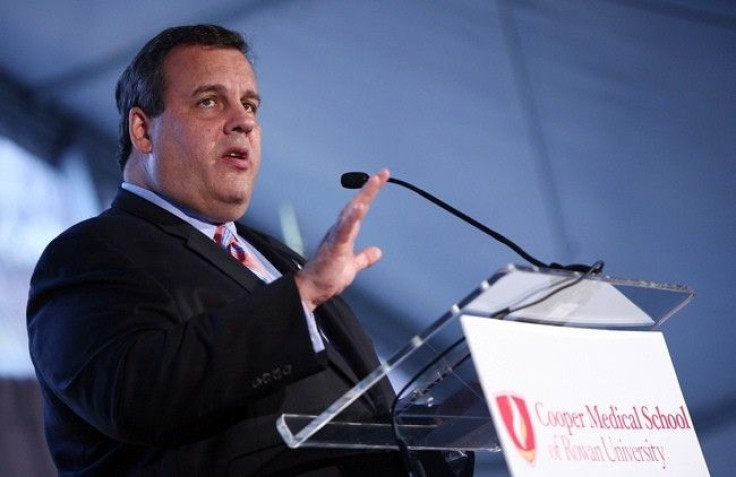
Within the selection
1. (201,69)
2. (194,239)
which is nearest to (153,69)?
(201,69)

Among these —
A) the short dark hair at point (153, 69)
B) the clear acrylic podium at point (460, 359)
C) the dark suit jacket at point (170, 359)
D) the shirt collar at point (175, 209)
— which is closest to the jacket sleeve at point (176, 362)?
the dark suit jacket at point (170, 359)

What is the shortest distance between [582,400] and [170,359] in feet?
1.72

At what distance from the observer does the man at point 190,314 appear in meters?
1.32

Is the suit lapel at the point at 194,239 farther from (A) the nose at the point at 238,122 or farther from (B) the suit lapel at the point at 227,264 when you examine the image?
(A) the nose at the point at 238,122

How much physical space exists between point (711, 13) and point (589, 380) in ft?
9.72

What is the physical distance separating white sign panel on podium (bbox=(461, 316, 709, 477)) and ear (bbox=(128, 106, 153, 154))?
1.03 m

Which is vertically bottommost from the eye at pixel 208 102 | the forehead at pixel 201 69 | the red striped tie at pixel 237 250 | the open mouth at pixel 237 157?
the red striped tie at pixel 237 250

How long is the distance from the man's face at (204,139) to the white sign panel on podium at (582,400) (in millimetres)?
832

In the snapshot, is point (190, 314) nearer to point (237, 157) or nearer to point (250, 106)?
point (237, 157)

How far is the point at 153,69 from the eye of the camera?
6.55 feet

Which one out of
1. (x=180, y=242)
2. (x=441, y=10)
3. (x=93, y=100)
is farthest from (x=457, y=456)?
(x=441, y=10)

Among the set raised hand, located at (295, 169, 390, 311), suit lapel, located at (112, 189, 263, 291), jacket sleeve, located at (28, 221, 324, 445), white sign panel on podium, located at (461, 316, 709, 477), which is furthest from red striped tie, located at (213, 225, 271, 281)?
white sign panel on podium, located at (461, 316, 709, 477)

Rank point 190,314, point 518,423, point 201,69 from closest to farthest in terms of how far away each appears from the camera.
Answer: point 518,423
point 190,314
point 201,69

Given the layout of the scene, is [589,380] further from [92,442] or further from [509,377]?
[92,442]
